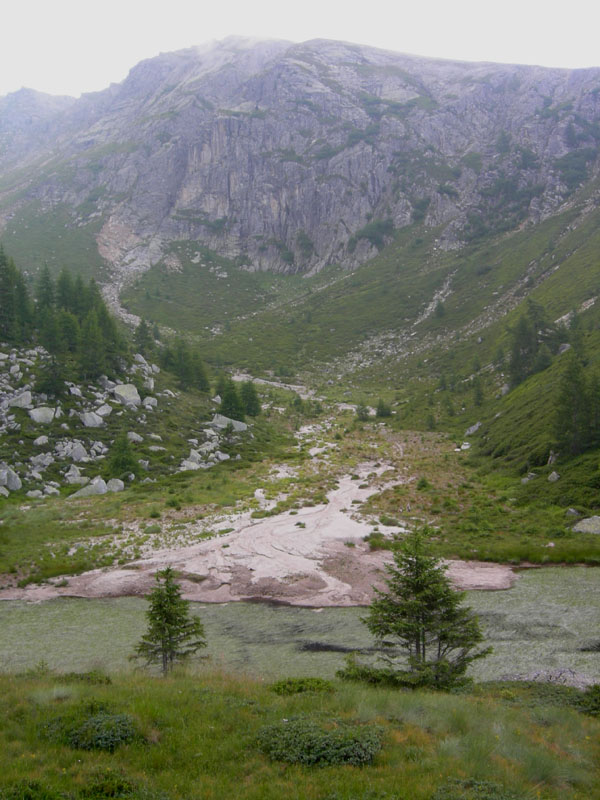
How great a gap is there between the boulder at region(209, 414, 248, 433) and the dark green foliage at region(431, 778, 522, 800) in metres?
63.3

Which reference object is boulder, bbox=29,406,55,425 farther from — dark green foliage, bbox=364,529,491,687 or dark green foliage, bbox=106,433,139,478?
dark green foliage, bbox=364,529,491,687

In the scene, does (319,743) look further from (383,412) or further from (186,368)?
(383,412)

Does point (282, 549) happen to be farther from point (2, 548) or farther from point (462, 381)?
point (462, 381)

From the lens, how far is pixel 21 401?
51844 mm

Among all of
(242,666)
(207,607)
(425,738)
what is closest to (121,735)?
(425,738)

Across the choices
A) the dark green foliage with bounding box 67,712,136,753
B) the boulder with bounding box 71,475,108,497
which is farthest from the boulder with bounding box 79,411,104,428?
the dark green foliage with bounding box 67,712,136,753

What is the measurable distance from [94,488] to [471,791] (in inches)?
1726

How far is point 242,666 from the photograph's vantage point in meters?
19.5

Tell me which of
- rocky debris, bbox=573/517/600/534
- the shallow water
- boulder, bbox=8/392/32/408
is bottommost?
the shallow water

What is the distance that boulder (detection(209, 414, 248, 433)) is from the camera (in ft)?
230

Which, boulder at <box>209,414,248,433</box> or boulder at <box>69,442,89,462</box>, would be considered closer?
boulder at <box>69,442,89,462</box>

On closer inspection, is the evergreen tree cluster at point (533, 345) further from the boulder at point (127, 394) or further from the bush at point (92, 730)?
the bush at point (92, 730)

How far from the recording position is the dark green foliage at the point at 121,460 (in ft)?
158

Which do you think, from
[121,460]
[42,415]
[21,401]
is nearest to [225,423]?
[121,460]
